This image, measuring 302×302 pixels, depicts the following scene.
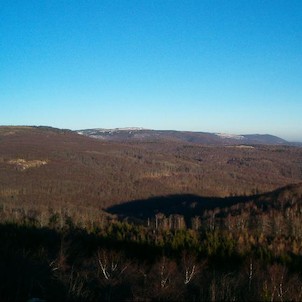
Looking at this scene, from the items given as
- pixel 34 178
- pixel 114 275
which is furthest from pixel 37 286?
pixel 34 178

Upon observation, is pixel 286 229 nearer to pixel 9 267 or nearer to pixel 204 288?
pixel 204 288

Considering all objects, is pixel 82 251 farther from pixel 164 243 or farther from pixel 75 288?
pixel 75 288

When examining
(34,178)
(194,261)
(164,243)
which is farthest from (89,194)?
(194,261)

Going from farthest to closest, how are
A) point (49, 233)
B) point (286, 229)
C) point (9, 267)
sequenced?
point (286, 229), point (49, 233), point (9, 267)

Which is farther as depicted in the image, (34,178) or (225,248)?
(34,178)

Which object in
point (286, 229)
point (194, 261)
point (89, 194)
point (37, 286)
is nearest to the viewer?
point (37, 286)

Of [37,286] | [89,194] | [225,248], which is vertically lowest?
[89,194]

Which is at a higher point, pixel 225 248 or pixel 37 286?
pixel 37 286
